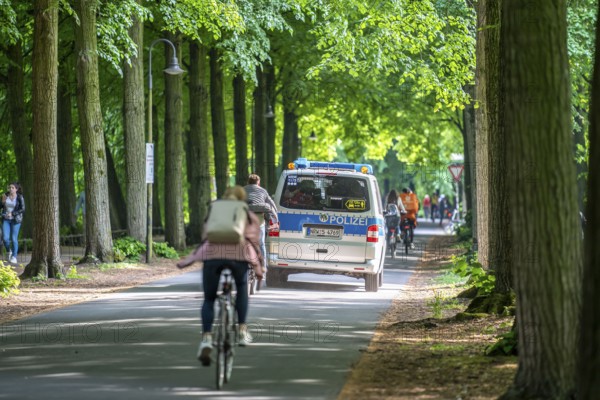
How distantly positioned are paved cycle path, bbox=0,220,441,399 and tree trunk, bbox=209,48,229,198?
59.4 ft

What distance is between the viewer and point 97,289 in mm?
21594

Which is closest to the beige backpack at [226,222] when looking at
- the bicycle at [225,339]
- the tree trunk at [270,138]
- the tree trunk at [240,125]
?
the bicycle at [225,339]

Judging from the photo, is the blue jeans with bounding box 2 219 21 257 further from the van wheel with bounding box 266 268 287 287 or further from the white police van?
the white police van

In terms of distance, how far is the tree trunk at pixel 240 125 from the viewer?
40.3 m

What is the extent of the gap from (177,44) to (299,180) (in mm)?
14228

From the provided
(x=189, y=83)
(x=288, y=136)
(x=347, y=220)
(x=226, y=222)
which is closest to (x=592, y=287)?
(x=226, y=222)

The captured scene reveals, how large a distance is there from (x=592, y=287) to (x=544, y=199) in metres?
1.57

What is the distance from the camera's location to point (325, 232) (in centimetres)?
2077

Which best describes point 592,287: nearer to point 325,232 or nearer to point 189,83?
point 325,232

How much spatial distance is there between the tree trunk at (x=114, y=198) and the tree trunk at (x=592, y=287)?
109 ft

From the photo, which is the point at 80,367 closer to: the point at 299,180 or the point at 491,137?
the point at 491,137

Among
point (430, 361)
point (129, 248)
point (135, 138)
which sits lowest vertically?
point (430, 361)

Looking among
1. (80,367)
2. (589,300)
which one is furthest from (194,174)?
(589,300)

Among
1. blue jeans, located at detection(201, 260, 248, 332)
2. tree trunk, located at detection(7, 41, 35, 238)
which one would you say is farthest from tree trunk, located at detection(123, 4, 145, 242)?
blue jeans, located at detection(201, 260, 248, 332)
